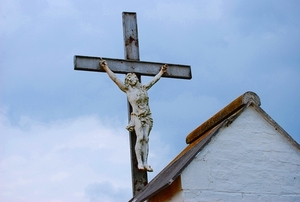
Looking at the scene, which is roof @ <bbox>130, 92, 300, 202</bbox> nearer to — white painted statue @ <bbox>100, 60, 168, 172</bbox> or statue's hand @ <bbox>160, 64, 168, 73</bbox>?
white painted statue @ <bbox>100, 60, 168, 172</bbox>

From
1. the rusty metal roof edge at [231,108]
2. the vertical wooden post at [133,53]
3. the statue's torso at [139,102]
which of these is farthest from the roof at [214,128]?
the statue's torso at [139,102]

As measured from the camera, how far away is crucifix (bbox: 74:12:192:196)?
887 cm

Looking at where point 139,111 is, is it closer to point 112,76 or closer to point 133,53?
point 112,76

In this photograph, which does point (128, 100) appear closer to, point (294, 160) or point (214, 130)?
point (214, 130)

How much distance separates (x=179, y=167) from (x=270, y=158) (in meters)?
1.41

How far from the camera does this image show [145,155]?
8.94 meters

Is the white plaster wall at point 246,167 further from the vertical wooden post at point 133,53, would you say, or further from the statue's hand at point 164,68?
the statue's hand at point 164,68

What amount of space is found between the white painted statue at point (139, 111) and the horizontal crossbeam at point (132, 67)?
0.16m

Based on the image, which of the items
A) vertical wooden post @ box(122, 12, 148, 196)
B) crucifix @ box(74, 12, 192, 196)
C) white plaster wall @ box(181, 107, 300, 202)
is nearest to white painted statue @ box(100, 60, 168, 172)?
crucifix @ box(74, 12, 192, 196)

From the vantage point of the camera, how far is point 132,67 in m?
9.73

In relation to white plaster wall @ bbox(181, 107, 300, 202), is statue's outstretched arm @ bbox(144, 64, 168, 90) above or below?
above

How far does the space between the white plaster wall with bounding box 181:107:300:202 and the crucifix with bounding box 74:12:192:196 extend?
1587mm

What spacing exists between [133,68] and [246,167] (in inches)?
122

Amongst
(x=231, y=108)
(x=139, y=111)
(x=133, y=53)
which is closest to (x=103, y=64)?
(x=133, y=53)
